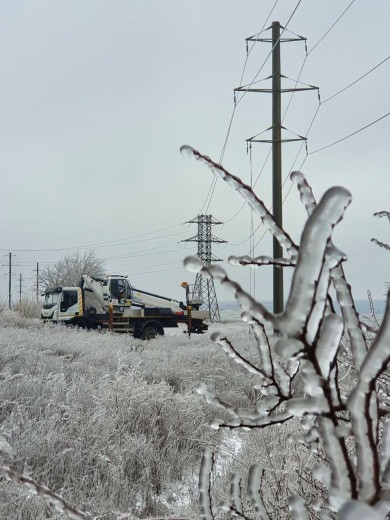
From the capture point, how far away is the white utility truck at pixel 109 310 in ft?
68.8

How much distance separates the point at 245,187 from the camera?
0.79m

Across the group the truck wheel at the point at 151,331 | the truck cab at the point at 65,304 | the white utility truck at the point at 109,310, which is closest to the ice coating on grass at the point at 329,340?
the white utility truck at the point at 109,310

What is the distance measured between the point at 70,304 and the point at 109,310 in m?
1.71

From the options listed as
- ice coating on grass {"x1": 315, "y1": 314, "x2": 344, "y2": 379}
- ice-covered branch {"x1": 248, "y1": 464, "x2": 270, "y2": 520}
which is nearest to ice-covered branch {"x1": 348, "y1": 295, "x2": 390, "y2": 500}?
ice coating on grass {"x1": 315, "y1": 314, "x2": 344, "y2": 379}

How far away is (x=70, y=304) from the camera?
837 inches

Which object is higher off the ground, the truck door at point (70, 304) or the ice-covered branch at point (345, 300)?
→ the ice-covered branch at point (345, 300)

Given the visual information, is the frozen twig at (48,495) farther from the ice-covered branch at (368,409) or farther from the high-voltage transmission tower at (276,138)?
the high-voltage transmission tower at (276,138)

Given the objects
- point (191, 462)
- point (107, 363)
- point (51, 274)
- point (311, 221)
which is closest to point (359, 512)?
point (311, 221)

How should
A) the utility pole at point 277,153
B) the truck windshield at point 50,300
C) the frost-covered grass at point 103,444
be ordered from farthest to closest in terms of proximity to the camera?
1. the truck windshield at point 50,300
2. the utility pole at point 277,153
3. the frost-covered grass at point 103,444

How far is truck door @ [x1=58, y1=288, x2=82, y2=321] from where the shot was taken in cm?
2106

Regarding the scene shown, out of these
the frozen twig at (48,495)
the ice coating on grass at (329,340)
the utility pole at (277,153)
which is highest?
the utility pole at (277,153)

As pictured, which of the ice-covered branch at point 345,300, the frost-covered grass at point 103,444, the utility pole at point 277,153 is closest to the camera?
the ice-covered branch at point 345,300

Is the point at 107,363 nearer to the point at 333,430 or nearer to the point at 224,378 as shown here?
the point at 224,378

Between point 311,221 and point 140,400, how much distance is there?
166 inches
